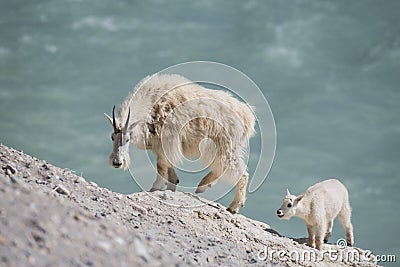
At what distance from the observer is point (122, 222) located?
901 cm

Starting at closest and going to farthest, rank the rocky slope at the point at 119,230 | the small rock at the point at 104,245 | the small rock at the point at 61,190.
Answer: the rocky slope at the point at 119,230
the small rock at the point at 104,245
the small rock at the point at 61,190

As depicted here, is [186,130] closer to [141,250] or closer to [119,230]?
[119,230]

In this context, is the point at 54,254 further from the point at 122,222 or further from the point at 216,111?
the point at 216,111

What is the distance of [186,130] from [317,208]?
10.3 feet

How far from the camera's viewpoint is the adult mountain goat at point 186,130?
12.1m

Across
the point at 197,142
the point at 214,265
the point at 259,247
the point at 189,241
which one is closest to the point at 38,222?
the point at 214,265

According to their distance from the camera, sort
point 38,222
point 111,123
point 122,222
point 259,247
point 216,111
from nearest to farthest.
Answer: point 38,222, point 122,222, point 259,247, point 111,123, point 216,111

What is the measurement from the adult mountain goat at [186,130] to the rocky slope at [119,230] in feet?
2.68

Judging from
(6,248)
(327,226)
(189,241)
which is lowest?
(6,248)

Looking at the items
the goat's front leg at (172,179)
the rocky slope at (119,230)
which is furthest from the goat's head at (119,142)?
the goat's front leg at (172,179)

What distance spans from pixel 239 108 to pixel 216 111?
656mm

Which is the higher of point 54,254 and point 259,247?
point 259,247

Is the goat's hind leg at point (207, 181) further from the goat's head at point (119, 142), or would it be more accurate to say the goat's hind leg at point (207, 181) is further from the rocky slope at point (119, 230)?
the goat's head at point (119, 142)

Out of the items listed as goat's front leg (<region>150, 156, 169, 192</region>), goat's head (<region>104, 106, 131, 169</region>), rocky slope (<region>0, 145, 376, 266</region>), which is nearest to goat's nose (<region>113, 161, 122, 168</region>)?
goat's head (<region>104, 106, 131, 169</region>)
